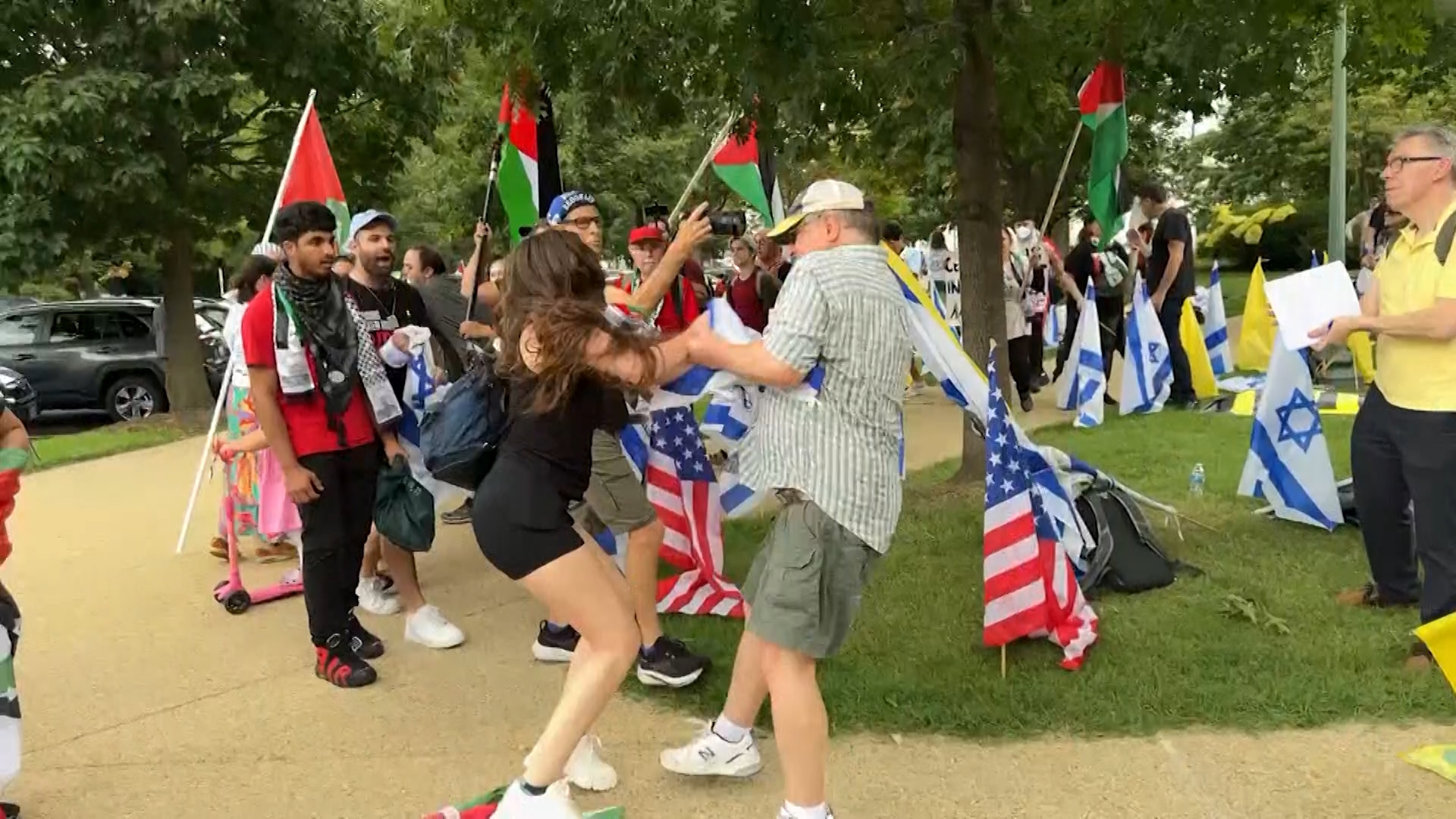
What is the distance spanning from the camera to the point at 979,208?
679cm

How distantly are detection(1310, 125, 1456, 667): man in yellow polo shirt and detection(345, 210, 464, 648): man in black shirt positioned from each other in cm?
378

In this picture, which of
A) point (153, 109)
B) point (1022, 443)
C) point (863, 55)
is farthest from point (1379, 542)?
point (153, 109)

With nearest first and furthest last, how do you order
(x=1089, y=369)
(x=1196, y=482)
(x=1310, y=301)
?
(x=1310, y=301), (x=1196, y=482), (x=1089, y=369)

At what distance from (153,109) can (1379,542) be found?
11.8m

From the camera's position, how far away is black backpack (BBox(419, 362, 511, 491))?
3521 mm

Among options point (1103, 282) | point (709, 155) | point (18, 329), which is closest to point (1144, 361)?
point (1103, 282)

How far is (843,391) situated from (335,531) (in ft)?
8.26

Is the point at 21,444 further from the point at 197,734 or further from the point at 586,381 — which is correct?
the point at 586,381

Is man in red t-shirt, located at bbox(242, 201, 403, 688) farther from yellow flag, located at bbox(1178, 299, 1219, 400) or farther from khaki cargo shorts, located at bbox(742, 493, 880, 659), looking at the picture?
yellow flag, located at bbox(1178, 299, 1219, 400)

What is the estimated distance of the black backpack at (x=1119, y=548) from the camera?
17.0 feet

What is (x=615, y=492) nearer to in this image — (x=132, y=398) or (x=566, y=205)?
(x=566, y=205)

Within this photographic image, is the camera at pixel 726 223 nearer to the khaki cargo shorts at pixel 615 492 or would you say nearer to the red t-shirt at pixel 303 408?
the khaki cargo shorts at pixel 615 492

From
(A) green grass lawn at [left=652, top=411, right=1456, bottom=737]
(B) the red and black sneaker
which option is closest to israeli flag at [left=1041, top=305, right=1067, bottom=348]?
(A) green grass lawn at [left=652, top=411, right=1456, bottom=737]

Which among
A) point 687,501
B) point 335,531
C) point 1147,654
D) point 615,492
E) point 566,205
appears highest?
point 566,205
